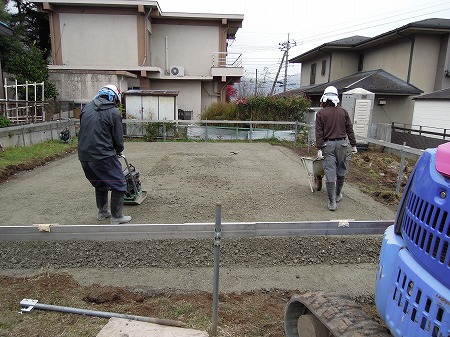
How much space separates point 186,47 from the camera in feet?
74.9

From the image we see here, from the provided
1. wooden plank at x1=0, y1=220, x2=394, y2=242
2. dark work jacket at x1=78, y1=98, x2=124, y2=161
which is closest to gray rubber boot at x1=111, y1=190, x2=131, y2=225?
dark work jacket at x1=78, y1=98, x2=124, y2=161

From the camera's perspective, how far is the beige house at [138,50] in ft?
64.4

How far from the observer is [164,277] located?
364cm

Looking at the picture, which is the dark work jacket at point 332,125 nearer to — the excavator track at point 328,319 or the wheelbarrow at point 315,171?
the wheelbarrow at point 315,171

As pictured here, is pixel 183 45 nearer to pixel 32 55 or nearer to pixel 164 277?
pixel 32 55

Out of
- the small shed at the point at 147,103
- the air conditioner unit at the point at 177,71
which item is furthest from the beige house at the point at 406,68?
the air conditioner unit at the point at 177,71

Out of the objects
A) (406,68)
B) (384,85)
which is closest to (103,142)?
(384,85)

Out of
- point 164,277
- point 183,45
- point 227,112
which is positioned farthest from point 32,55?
point 164,277

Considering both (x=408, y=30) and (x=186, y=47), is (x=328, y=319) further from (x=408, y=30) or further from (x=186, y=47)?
(x=186, y=47)

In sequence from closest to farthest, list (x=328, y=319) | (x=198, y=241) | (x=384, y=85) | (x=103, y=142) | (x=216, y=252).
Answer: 1. (x=328, y=319)
2. (x=216, y=252)
3. (x=198, y=241)
4. (x=103, y=142)
5. (x=384, y=85)

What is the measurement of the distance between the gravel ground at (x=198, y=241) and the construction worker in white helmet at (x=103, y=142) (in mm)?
829

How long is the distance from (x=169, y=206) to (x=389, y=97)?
1715 centimetres

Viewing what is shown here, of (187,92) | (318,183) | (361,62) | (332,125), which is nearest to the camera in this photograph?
(332,125)

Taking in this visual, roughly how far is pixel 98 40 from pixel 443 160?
22698 mm
